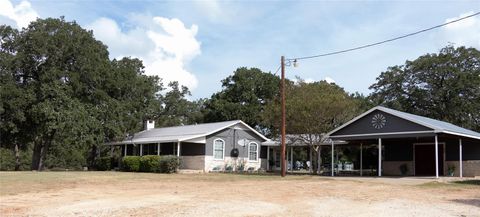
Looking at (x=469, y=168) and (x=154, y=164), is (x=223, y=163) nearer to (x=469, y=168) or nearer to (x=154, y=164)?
(x=154, y=164)

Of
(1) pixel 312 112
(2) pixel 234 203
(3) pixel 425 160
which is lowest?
(2) pixel 234 203

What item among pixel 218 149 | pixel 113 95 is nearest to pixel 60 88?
pixel 113 95

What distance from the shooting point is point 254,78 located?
176 feet

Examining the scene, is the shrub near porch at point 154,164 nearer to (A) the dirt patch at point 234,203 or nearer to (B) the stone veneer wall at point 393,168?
(B) the stone veneer wall at point 393,168

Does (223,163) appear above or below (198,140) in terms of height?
below

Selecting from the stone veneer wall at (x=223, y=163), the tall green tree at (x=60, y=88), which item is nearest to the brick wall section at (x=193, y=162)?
the stone veneer wall at (x=223, y=163)

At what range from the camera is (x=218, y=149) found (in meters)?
35.8

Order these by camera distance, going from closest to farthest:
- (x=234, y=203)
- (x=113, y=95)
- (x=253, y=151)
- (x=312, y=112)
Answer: (x=234, y=203), (x=312, y=112), (x=253, y=151), (x=113, y=95)

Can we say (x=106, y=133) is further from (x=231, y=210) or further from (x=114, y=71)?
(x=231, y=210)

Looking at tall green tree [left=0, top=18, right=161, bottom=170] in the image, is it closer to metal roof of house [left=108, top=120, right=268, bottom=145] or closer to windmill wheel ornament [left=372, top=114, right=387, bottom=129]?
metal roof of house [left=108, top=120, right=268, bottom=145]

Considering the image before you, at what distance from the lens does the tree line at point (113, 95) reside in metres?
34.6

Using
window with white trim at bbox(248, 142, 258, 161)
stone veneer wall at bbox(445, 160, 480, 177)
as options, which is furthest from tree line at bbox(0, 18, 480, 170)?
stone veneer wall at bbox(445, 160, 480, 177)

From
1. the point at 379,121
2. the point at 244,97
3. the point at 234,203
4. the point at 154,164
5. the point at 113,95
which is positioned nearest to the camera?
the point at 234,203

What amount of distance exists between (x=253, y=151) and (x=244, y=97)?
1457 cm
